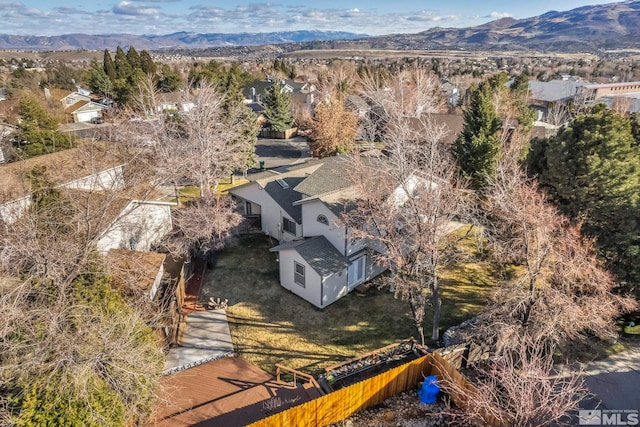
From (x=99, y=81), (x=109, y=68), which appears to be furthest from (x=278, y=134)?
(x=109, y=68)

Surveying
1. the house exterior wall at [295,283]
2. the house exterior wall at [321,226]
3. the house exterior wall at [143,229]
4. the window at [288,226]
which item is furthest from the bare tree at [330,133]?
the house exterior wall at [295,283]

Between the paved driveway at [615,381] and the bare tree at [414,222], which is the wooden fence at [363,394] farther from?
the paved driveway at [615,381]

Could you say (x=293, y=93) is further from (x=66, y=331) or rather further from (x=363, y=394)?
(x=66, y=331)

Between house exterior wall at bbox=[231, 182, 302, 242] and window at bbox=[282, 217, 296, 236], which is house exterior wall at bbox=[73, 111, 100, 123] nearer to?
house exterior wall at bbox=[231, 182, 302, 242]

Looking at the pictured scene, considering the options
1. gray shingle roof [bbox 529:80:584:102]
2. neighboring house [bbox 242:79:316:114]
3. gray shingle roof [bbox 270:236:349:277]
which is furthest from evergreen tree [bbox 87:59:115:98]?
gray shingle roof [bbox 529:80:584:102]

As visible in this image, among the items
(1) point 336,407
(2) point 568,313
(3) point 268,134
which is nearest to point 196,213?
(1) point 336,407

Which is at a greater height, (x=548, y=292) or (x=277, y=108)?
(x=277, y=108)

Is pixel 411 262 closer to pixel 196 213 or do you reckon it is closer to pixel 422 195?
pixel 422 195

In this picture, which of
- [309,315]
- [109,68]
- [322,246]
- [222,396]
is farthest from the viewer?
[109,68]
